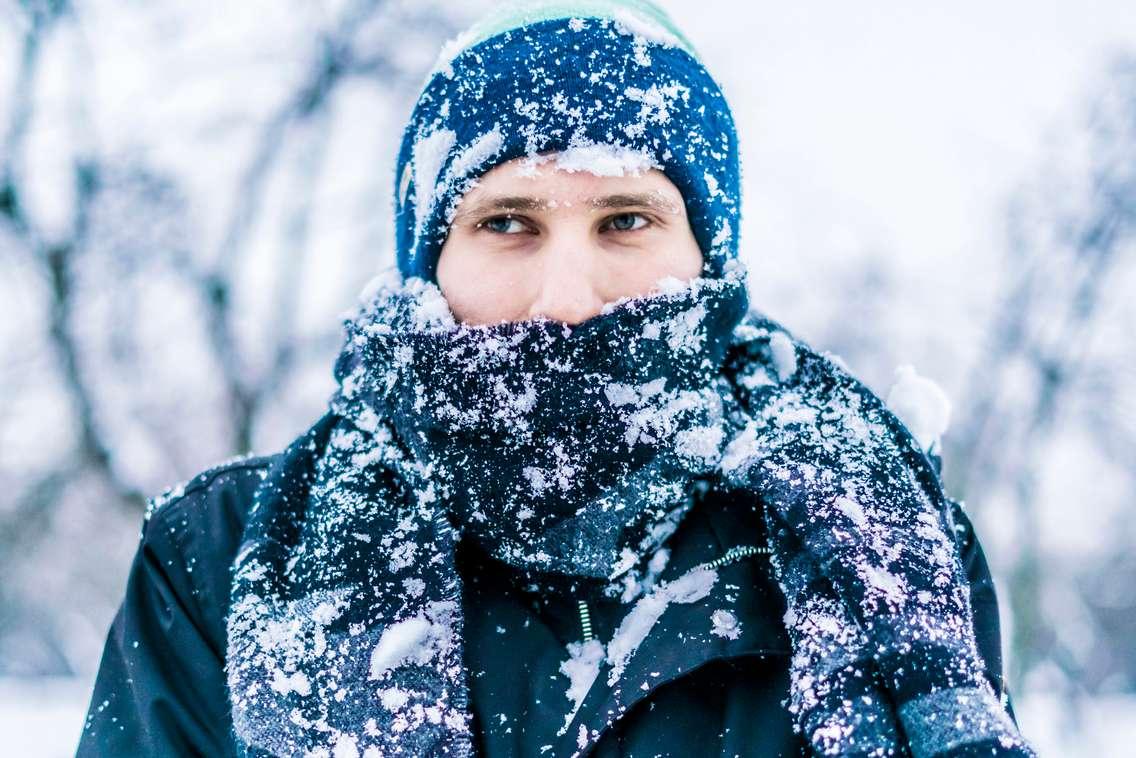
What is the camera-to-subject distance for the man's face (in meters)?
1.48

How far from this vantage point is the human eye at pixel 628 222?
1.54 metres

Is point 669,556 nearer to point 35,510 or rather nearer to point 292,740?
point 292,740

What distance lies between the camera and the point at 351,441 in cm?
162

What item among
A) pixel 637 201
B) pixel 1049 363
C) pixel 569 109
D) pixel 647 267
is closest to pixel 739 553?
pixel 647 267

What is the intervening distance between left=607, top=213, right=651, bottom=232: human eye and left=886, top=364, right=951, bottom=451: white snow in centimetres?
55

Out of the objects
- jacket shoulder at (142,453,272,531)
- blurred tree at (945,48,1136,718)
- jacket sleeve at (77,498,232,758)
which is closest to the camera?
jacket sleeve at (77,498,232,758)

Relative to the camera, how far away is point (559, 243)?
148cm

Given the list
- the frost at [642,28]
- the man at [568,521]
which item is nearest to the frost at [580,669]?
the man at [568,521]

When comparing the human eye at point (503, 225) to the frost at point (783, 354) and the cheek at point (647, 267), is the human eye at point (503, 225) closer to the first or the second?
the cheek at point (647, 267)

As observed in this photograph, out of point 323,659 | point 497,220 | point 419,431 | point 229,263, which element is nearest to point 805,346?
point 497,220

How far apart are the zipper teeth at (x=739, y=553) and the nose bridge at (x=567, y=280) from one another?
0.44 meters

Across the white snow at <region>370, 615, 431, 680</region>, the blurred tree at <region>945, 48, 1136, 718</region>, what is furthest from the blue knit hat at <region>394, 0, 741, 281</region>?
the blurred tree at <region>945, 48, 1136, 718</region>

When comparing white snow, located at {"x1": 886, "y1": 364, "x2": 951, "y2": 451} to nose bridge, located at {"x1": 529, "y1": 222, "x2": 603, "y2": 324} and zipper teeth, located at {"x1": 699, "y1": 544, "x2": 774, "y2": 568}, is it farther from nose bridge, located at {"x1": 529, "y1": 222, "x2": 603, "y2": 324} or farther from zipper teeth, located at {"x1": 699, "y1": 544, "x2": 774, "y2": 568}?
nose bridge, located at {"x1": 529, "y1": 222, "x2": 603, "y2": 324}

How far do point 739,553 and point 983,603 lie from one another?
0.42 meters
